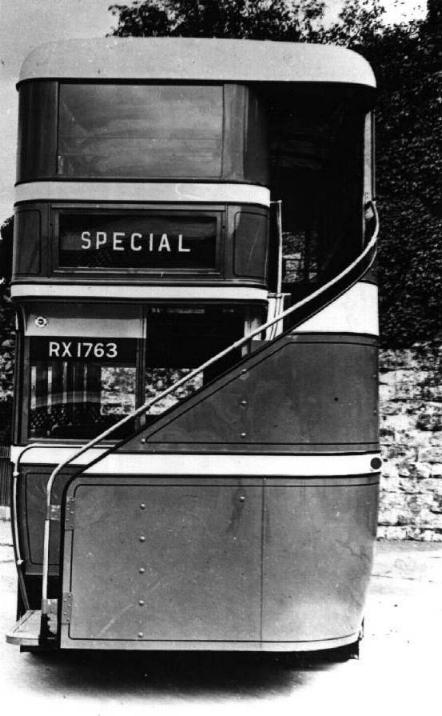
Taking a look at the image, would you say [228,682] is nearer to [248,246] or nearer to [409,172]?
[248,246]

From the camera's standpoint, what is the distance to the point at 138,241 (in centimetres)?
472

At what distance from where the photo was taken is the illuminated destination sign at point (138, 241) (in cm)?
470

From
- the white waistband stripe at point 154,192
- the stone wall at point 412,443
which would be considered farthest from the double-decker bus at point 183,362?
the stone wall at point 412,443

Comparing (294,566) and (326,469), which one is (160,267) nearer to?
(326,469)

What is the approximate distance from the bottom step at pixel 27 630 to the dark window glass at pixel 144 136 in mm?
2586

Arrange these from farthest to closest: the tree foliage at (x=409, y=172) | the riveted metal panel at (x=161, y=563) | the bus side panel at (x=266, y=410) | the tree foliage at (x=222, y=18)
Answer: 1. the tree foliage at (x=222, y=18)
2. the tree foliage at (x=409, y=172)
3. the bus side panel at (x=266, y=410)
4. the riveted metal panel at (x=161, y=563)

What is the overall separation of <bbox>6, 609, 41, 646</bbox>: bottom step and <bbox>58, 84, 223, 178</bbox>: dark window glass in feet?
8.48

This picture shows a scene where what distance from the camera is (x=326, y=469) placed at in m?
4.46

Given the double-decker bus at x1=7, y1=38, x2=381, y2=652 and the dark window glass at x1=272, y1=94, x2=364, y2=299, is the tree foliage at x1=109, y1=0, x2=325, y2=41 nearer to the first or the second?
the dark window glass at x1=272, y1=94, x2=364, y2=299

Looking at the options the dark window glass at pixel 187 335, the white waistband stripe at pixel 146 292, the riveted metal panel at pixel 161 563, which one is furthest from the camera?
the dark window glass at pixel 187 335

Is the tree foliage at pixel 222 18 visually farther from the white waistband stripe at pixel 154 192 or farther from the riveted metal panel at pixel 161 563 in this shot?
the riveted metal panel at pixel 161 563

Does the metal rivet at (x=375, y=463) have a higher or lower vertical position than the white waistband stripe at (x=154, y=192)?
lower

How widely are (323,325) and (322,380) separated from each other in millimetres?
309

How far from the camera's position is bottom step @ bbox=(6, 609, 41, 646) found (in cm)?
431
